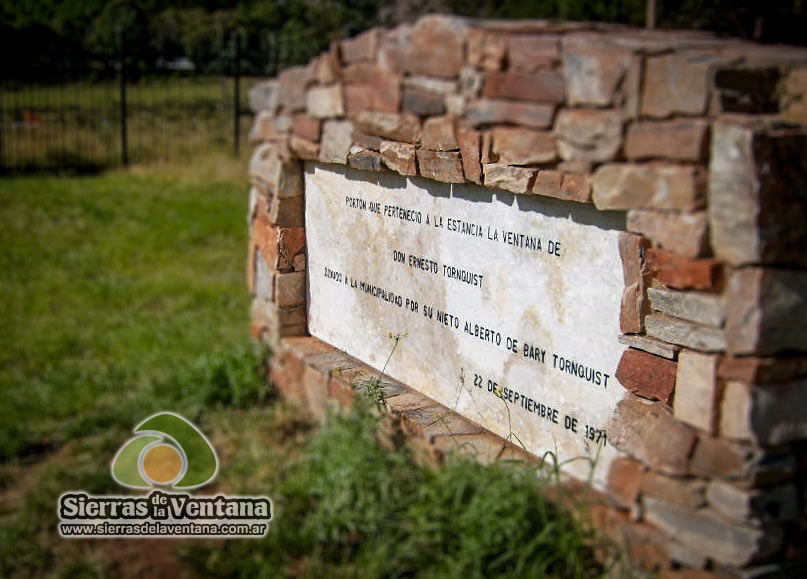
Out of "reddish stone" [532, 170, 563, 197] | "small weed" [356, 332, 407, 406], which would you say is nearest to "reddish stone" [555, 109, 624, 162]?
"reddish stone" [532, 170, 563, 197]

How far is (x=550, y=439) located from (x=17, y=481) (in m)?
2.77

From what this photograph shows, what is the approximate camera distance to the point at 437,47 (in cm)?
343

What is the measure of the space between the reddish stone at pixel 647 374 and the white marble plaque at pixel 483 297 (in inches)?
2.3

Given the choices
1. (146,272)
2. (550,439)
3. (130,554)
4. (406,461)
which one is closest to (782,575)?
(550,439)

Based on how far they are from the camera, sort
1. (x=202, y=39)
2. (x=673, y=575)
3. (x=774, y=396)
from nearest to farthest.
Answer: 1. (x=774, y=396)
2. (x=673, y=575)
3. (x=202, y=39)

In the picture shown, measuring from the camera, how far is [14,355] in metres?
6.04

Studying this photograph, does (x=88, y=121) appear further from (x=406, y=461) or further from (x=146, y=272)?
(x=406, y=461)

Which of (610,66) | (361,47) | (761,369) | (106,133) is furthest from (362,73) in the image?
(106,133)

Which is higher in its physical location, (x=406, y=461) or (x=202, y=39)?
(x=202, y=39)

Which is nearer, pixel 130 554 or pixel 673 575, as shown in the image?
pixel 673 575

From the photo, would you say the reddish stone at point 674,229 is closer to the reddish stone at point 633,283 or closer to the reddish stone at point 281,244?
the reddish stone at point 633,283

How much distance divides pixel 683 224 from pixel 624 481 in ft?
2.84

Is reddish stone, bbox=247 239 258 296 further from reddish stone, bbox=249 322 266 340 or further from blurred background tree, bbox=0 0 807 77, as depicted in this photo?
blurred background tree, bbox=0 0 807 77

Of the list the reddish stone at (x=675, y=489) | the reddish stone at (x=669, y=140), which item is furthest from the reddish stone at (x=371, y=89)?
the reddish stone at (x=675, y=489)
